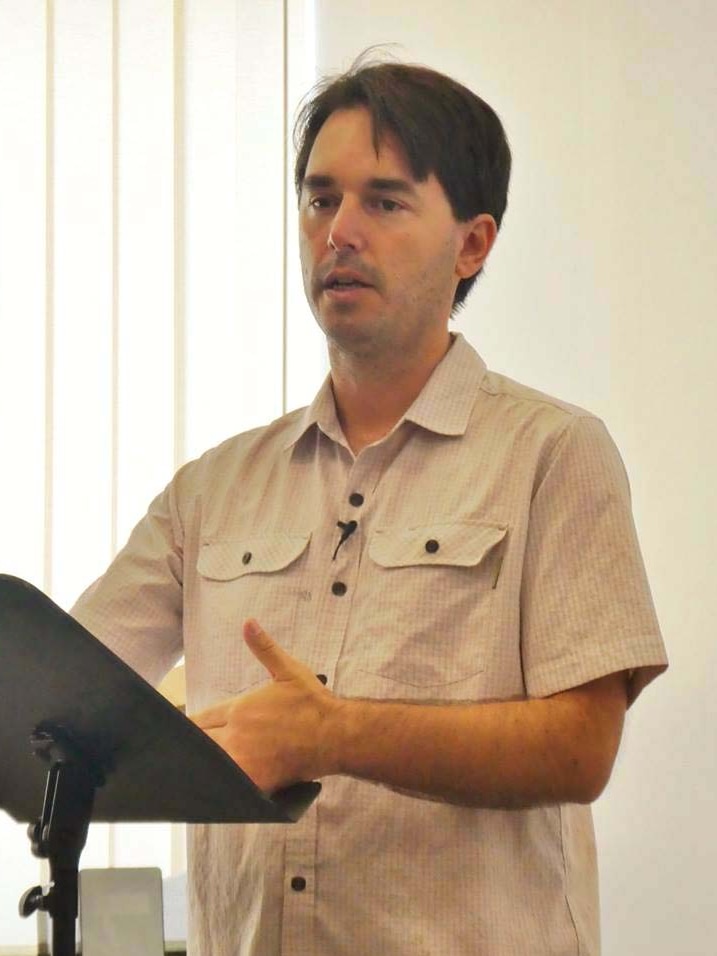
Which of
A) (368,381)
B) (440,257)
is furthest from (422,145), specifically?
(368,381)

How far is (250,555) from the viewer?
58.8 inches

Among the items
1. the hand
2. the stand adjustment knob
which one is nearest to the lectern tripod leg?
the stand adjustment knob

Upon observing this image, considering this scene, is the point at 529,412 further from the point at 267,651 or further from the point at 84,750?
the point at 84,750

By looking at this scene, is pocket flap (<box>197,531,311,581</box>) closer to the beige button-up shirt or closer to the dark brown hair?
the beige button-up shirt

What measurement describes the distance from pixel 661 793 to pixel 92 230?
1.49 m

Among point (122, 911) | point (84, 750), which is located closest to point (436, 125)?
point (84, 750)

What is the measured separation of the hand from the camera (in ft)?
3.68

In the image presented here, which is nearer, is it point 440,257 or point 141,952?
point 440,257

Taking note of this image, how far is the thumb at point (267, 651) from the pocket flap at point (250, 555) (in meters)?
0.32

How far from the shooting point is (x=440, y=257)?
1553 millimetres

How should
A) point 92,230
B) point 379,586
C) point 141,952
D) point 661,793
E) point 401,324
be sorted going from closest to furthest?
point 379,586
point 401,324
point 141,952
point 661,793
point 92,230

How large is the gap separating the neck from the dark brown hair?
0.19 meters

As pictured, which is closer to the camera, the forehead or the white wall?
the forehead

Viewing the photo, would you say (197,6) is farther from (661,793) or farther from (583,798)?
(583,798)
